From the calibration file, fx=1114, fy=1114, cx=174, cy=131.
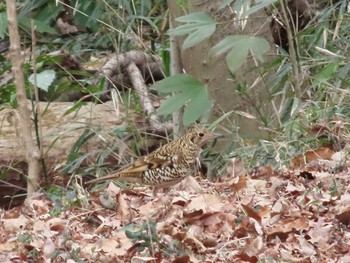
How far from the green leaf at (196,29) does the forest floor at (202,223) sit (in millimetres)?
933

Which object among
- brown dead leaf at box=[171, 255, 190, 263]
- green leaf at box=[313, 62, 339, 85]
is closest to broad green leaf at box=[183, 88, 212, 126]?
green leaf at box=[313, 62, 339, 85]

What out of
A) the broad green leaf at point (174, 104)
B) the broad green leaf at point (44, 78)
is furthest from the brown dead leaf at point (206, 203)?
the broad green leaf at point (44, 78)

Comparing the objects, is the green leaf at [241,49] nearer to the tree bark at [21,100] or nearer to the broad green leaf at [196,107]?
the broad green leaf at [196,107]

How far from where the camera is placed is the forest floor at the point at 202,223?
18.8ft

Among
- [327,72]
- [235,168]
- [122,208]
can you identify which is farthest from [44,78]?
[122,208]

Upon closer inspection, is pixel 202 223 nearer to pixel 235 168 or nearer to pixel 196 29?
pixel 196 29

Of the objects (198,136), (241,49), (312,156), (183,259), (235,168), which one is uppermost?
(241,49)

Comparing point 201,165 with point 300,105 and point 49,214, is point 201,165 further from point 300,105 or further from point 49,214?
point 49,214

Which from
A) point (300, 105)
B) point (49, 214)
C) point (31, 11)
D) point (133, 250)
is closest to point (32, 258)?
point (133, 250)

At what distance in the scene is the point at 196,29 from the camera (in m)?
7.32

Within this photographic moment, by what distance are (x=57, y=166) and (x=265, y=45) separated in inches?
119

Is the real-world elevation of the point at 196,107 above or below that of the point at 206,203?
above

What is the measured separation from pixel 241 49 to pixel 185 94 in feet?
3.75

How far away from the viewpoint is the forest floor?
18.8 feet
